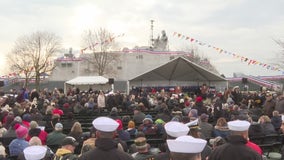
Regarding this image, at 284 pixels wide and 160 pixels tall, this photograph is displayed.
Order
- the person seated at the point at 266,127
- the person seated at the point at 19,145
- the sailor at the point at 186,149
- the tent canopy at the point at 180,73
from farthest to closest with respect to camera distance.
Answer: the tent canopy at the point at 180,73, the person seated at the point at 266,127, the person seated at the point at 19,145, the sailor at the point at 186,149

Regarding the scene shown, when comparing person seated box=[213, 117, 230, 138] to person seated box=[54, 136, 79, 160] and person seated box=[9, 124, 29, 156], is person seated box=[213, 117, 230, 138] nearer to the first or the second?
person seated box=[9, 124, 29, 156]

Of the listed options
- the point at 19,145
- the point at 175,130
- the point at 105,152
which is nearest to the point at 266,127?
the point at 19,145

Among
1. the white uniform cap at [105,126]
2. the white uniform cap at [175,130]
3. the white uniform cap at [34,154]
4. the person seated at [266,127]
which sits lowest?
the person seated at [266,127]

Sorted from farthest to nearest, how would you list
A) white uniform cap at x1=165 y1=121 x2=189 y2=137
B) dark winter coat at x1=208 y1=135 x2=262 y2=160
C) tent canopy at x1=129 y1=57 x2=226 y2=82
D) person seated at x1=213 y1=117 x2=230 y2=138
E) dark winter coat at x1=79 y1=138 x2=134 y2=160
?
tent canopy at x1=129 y1=57 x2=226 y2=82 < person seated at x1=213 y1=117 x2=230 y2=138 < dark winter coat at x1=208 y1=135 x2=262 y2=160 < white uniform cap at x1=165 y1=121 x2=189 y2=137 < dark winter coat at x1=79 y1=138 x2=134 y2=160

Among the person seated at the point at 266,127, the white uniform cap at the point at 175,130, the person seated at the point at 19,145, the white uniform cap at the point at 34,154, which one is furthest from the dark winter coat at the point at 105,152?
the person seated at the point at 266,127

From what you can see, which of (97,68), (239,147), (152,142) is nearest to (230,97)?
(152,142)

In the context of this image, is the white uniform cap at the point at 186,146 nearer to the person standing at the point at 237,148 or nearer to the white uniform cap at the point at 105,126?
the white uniform cap at the point at 105,126

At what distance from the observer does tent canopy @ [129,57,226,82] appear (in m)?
28.0

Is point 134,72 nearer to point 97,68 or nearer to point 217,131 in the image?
point 97,68

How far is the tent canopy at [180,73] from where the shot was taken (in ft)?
91.8

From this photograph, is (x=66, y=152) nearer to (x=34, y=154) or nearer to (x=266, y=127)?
(x=34, y=154)

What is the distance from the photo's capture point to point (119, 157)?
13.0 ft

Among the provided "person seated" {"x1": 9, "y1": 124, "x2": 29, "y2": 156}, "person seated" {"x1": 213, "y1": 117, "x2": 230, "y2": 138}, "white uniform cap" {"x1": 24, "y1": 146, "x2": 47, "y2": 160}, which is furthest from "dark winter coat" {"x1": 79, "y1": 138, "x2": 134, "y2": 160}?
"person seated" {"x1": 213, "y1": 117, "x2": 230, "y2": 138}

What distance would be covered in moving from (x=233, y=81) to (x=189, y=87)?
2066cm
